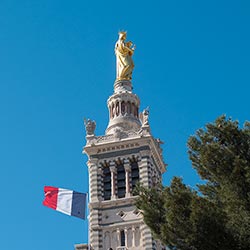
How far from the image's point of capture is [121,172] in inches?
2311

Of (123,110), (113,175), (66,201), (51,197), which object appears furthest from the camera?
(123,110)

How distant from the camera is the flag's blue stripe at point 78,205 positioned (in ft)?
148

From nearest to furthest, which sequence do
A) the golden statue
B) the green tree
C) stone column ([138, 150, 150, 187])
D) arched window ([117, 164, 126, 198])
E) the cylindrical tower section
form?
the green tree, stone column ([138, 150, 150, 187]), arched window ([117, 164, 126, 198]), the cylindrical tower section, the golden statue

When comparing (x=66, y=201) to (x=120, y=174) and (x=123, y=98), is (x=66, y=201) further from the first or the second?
(x=123, y=98)

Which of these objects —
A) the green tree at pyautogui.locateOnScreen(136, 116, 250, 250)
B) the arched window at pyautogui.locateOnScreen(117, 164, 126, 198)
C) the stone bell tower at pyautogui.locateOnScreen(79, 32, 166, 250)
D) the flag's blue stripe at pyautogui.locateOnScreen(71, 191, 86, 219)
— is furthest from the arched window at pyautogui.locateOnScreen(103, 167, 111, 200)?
the green tree at pyautogui.locateOnScreen(136, 116, 250, 250)

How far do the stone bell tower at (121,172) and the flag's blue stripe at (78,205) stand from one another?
35.2 ft

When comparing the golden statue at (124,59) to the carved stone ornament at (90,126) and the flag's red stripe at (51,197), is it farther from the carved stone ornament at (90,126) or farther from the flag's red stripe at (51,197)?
the flag's red stripe at (51,197)

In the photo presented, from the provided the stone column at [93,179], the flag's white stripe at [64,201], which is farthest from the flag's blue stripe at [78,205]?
the stone column at [93,179]

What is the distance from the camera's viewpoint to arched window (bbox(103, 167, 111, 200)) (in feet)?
191

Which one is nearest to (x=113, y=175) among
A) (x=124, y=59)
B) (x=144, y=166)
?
(x=144, y=166)

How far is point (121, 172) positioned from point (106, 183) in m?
1.38

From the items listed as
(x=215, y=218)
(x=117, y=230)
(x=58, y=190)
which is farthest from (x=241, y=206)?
(x=117, y=230)

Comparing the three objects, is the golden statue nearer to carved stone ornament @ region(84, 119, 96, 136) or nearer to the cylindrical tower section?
the cylindrical tower section

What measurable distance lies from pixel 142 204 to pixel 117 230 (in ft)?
84.7
